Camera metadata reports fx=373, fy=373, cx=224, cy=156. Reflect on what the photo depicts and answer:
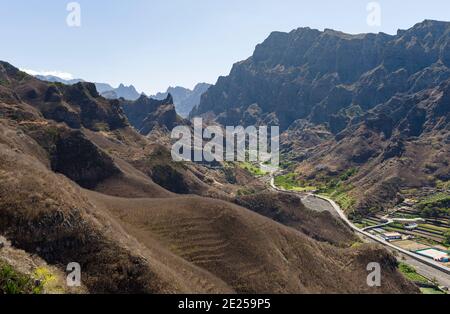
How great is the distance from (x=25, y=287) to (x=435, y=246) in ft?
533

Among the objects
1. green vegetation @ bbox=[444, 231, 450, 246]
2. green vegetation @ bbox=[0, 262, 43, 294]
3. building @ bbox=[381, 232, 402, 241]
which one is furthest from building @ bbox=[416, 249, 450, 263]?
green vegetation @ bbox=[0, 262, 43, 294]

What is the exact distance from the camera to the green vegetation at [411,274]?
12396 cm

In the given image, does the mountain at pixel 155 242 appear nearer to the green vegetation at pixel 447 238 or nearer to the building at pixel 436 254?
the building at pixel 436 254

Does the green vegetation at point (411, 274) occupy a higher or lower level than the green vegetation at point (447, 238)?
lower

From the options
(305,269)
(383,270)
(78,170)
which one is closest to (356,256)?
(383,270)

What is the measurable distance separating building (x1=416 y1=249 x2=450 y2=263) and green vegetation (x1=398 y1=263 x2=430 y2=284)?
14540 millimetres

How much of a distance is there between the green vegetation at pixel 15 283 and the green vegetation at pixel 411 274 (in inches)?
4641

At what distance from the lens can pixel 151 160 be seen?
589ft

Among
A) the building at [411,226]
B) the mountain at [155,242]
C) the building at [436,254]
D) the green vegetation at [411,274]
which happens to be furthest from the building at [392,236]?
the mountain at [155,242]

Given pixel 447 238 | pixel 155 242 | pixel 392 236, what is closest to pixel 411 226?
pixel 392 236

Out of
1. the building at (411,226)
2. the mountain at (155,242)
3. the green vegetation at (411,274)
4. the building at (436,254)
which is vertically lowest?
the green vegetation at (411,274)
